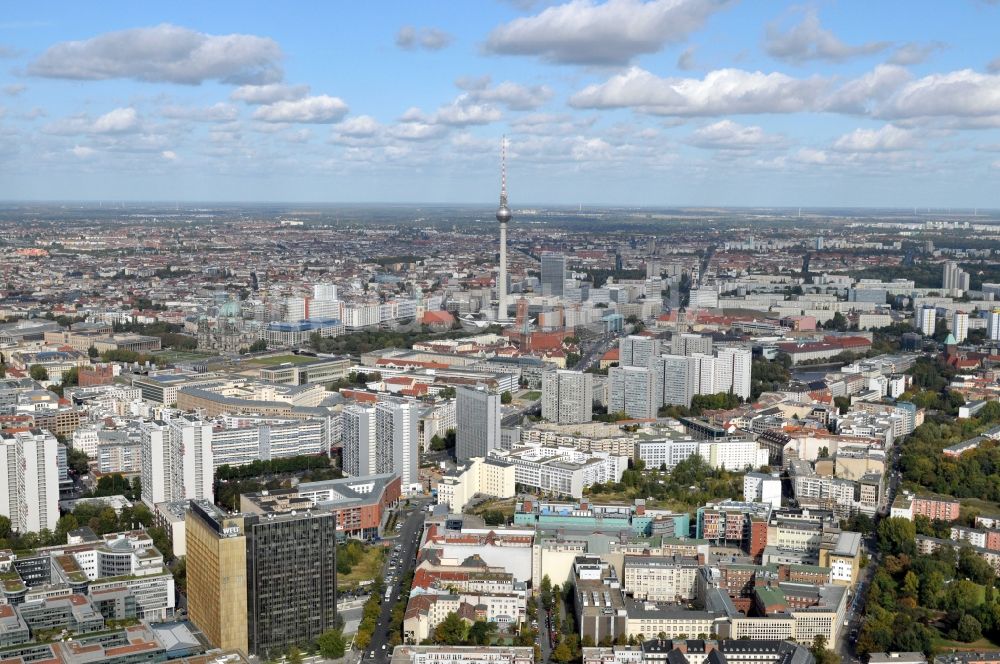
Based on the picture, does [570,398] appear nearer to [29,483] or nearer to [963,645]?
[29,483]

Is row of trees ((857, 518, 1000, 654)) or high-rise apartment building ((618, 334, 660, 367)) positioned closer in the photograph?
row of trees ((857, 518, 1000, 654))

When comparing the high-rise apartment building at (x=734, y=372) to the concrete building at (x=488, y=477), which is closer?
the concrete building at (x=488, y=477)

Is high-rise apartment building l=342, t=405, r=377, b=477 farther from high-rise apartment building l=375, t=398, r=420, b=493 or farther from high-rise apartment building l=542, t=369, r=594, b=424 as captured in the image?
high-rise apartment building l=542, t=369, r=594, b=424

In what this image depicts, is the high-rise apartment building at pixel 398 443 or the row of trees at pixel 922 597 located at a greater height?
the high-rise apartment building at pixel 398 443

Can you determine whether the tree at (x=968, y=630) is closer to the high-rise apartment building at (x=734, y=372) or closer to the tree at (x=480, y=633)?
the tree at (x=480, y=633)

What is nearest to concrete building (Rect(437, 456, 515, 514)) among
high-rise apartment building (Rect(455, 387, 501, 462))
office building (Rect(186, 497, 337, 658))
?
high-rise apartment building (Rect(455, 387, 501, 462))

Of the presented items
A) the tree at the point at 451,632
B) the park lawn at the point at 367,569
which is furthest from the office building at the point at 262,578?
the park lawn at the point at 367,569

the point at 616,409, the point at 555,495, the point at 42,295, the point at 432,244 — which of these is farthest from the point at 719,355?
the point at 432,244
